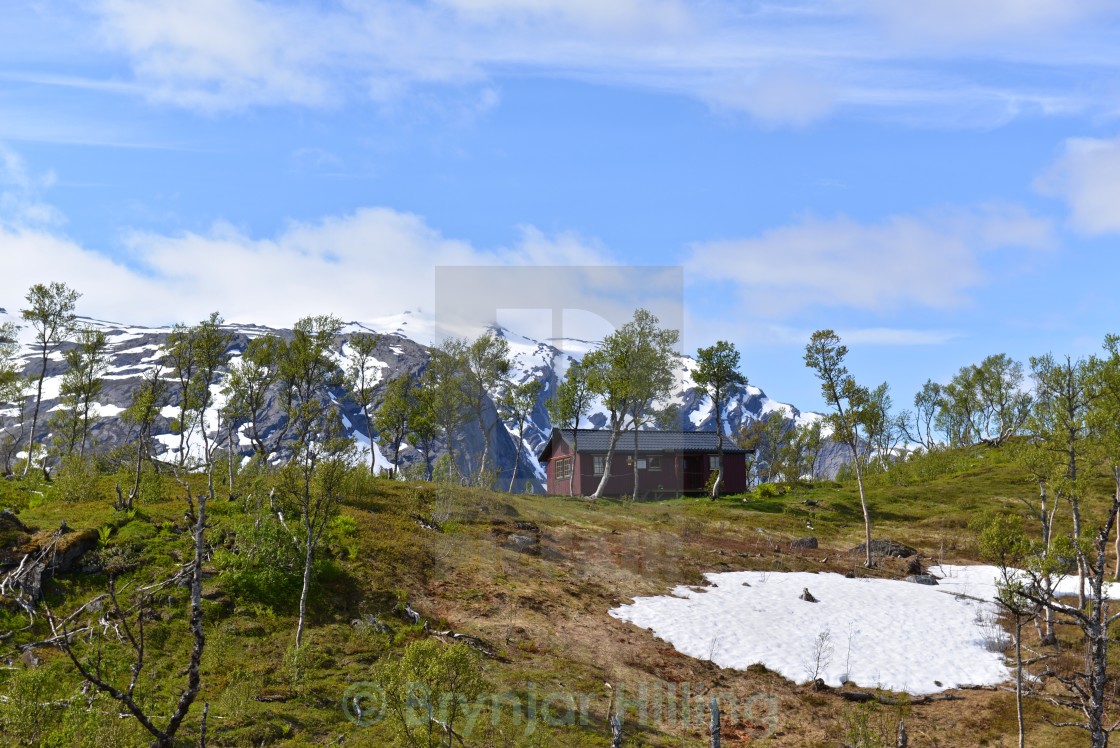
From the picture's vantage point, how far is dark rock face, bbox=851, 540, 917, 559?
42.8m

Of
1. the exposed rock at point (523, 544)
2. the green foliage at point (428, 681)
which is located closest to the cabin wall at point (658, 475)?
the exposed rock at point (523, 544)

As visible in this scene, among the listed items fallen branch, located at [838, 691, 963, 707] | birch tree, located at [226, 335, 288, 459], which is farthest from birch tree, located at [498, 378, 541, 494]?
fallen branch, located at [838, 691, 963, 707]

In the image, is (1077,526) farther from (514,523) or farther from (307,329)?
(307,329)

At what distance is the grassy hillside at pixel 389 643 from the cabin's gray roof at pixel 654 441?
34.7m

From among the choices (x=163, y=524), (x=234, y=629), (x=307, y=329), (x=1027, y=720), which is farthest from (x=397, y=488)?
(x=1027, y=720)

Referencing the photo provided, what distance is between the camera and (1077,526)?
28125 mm

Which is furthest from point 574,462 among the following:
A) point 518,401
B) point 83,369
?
point 83,369

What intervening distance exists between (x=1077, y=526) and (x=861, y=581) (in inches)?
395

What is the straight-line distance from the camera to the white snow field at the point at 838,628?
79.6 ft

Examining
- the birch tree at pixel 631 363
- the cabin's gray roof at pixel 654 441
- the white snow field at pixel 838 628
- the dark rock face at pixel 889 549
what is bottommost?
the white snow field at pixel 838 628

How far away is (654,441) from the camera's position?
7506 cm

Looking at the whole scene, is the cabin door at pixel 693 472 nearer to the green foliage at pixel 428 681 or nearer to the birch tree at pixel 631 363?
the birch tree at pixel 631 363

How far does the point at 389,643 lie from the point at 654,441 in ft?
185

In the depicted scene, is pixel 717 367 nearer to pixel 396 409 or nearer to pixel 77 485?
pixel 396 409
